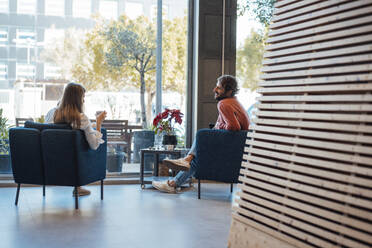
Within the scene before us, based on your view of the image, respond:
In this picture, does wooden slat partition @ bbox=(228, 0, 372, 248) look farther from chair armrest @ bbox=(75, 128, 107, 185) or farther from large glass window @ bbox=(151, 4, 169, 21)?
large glass window @ bbox=(151, 4, 169, 21)

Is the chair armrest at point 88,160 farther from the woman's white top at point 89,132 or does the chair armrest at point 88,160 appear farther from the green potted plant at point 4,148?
the green potted plant at point 4,148

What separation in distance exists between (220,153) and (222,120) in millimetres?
426

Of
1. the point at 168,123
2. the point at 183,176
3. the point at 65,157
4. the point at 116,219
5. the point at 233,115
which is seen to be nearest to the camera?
the point at 116,219

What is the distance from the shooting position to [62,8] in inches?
233

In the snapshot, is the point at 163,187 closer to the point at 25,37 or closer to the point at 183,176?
the point at 183,176

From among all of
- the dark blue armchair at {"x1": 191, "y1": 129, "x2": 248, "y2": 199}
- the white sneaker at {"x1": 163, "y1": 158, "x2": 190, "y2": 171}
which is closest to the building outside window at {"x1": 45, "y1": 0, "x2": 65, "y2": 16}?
the white sneaker at {"x1": 163, "y1": 158, "x2": 190, "y2": 171}

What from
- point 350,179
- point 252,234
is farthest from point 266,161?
point 350,179

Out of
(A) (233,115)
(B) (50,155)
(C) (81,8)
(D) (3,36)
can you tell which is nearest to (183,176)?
(A) (233,115)

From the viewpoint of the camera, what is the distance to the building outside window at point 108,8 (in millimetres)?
6031

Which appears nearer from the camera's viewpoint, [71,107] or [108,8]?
[71,107]

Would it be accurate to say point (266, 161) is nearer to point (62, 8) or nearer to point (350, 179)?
point (350, 179)

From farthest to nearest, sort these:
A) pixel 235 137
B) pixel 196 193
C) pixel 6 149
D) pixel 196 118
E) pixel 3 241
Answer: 1. pixel 196 118
2. pixel 6 149
3. pixel 196 193
4. pixel 235 137
5. pixel 3 241

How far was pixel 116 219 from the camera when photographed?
3912 mm

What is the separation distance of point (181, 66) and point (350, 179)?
4.35 metres
